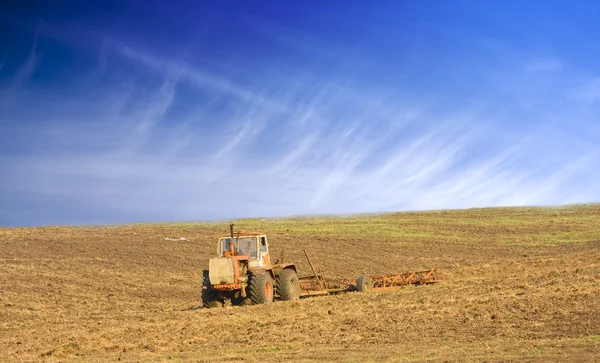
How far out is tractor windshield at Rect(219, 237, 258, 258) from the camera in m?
24.4

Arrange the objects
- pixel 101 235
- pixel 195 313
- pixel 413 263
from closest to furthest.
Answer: pixel 195 313 < pixel 413 263 < pixel 101 235

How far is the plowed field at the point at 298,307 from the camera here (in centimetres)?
1476

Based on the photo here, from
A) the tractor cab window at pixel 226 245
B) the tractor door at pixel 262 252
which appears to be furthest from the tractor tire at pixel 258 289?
the tractor cab window at pixel 226 245

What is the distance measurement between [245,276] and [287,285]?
5.10 feet

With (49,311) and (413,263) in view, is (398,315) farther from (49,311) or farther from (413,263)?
(413,263)

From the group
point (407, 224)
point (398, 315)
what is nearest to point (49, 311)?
point (398, 315)

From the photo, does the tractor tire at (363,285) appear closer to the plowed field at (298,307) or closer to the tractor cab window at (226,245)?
the plowed field at (298,307)

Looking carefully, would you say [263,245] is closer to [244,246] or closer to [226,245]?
[244,246]

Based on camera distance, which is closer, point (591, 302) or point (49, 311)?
point (591, 302)

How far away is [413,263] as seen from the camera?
4241 cm

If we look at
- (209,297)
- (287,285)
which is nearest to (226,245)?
(209,297)

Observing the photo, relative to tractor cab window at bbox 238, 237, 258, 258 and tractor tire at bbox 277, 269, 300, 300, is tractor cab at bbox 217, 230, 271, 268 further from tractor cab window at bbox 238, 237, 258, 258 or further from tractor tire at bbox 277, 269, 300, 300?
tractor tire at bbox 277, 269, 300, 300

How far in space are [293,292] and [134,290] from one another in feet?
34.3

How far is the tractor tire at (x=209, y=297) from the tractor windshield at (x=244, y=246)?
117cm
